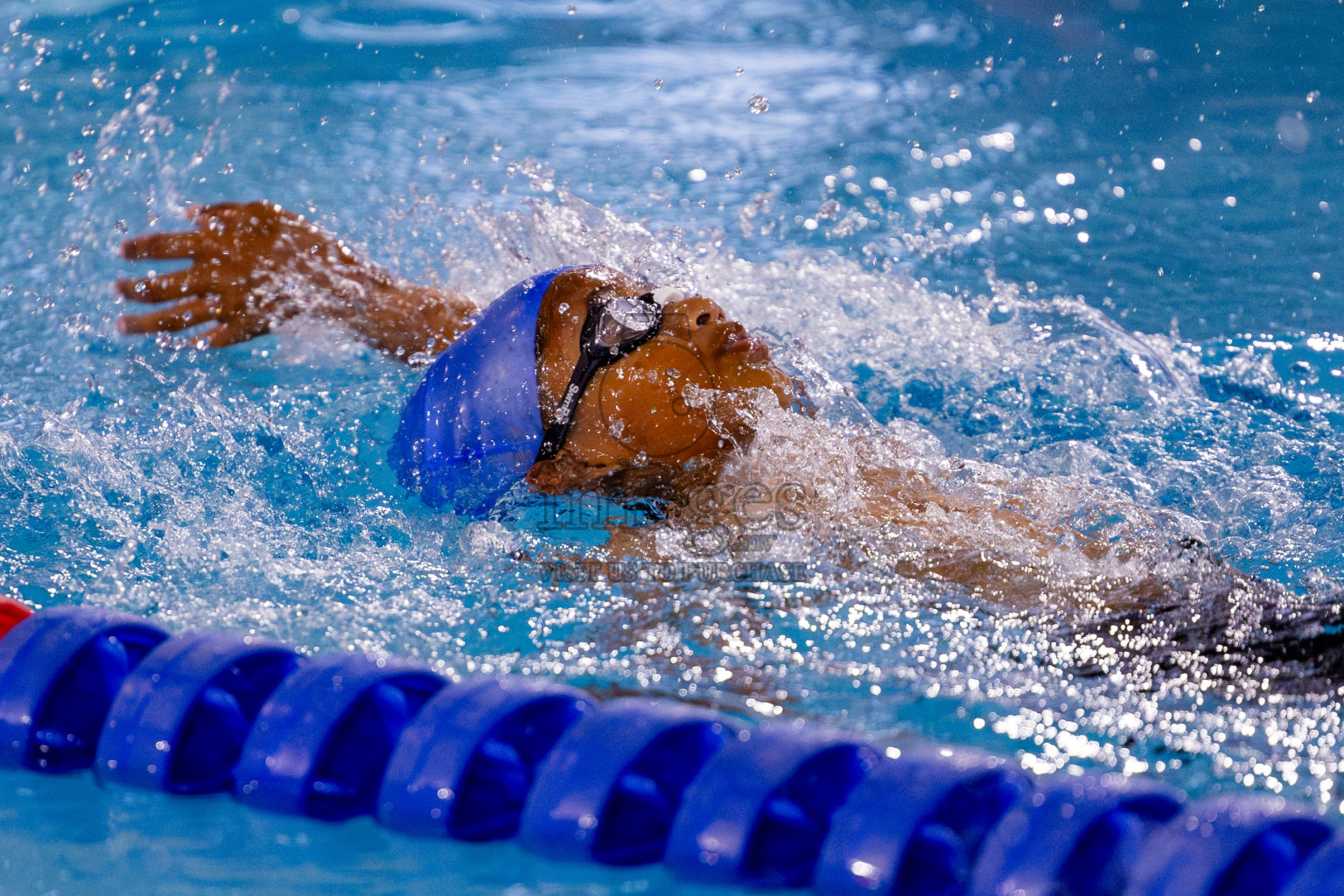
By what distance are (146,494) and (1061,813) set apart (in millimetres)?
2031

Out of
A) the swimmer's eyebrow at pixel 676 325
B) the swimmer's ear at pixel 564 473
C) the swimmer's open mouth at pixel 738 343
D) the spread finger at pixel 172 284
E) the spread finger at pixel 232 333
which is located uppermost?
the spread finger at pixel 172 284

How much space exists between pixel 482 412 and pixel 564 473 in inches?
8.1

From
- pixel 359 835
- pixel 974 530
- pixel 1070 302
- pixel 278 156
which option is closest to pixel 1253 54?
pixel 1070 302

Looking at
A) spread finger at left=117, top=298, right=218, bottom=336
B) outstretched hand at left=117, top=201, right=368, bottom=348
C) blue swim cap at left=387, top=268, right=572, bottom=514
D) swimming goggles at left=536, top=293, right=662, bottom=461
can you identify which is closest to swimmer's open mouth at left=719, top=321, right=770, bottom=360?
swimming goggles at left=536, top=293, right=662, bottom=461

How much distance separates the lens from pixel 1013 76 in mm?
4762

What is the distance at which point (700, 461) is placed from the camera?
2287 millimetres

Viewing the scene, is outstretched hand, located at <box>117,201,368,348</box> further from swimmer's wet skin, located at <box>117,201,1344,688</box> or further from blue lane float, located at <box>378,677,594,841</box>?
blue lane float, located at <box>378,677,594,841</box>

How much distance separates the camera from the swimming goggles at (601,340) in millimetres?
2191

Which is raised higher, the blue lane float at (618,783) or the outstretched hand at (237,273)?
the outstretched hand at (237,273)

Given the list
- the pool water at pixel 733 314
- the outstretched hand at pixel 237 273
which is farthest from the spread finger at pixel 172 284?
the pool water at pixel 733 314

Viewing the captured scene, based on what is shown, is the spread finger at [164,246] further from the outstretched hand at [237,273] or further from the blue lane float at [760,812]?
the blue lane float at [760,812]

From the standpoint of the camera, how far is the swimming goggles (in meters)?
2.19

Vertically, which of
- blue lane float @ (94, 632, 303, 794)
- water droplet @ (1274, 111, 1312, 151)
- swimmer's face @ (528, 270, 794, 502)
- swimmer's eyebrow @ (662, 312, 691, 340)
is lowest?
blue lane float @ (94, 632, 303, 794)

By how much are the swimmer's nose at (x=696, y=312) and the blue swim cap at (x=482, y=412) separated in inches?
10.3
